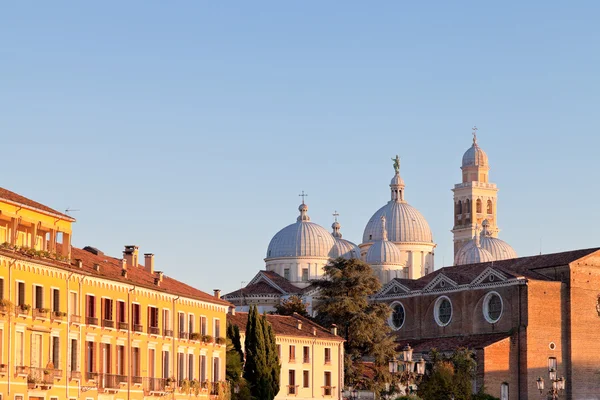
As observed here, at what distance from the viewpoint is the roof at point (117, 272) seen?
45.9m

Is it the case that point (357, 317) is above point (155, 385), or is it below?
above

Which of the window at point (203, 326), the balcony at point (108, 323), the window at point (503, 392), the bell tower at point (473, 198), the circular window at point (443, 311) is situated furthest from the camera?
the bell tower at point (473, 198)

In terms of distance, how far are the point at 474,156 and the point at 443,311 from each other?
5720 cm

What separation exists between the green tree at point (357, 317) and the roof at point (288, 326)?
4958 mm

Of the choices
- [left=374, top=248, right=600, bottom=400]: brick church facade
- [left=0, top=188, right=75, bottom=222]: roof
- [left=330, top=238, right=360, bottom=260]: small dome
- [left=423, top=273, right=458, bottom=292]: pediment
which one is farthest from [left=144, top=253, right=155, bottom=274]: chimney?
[left=330, top=238, right=360, bottom=260]: small dome

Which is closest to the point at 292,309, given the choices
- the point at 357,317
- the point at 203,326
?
the point at 357,317

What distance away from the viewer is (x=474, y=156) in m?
162

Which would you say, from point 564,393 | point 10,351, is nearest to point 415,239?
point 564,393

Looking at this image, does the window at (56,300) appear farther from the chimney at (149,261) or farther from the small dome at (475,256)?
the small dome at (475,256)

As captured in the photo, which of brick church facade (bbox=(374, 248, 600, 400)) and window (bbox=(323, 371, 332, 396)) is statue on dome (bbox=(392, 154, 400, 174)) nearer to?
brick church facade (bbox=(374, 248, 600, 400))

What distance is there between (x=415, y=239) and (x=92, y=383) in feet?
296

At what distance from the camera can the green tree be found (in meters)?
84.5

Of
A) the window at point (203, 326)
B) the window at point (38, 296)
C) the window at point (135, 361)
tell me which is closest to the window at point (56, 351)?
the window at point (38, 296)

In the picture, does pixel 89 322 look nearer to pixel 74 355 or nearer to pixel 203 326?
pixel 74 355
